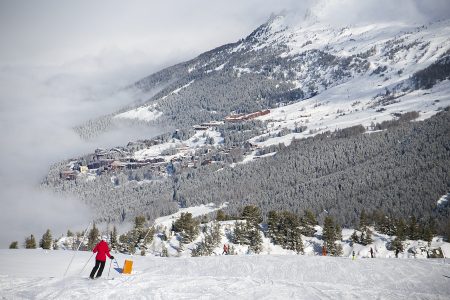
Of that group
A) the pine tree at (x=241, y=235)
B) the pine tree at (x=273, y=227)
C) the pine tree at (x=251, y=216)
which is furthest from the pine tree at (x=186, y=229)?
the pine tree at (x=273, y=227)

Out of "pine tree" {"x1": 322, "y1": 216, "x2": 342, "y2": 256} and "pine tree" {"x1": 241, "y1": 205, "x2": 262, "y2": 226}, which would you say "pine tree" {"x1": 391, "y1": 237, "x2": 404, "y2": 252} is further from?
"pine tree" {"x1": 241, "y1": 205, "x2": 262, "y2": 226}

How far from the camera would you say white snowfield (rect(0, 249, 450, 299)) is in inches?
1041

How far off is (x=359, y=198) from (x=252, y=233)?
102 m

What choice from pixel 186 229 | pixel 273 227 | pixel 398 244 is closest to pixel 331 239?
pixel 273 227

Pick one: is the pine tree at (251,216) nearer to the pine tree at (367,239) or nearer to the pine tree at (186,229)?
the pine tree at (186,229)

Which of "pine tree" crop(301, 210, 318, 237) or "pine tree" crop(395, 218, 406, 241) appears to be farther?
"pine tree" crop(301, 210, 318, 237)

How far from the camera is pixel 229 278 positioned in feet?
102

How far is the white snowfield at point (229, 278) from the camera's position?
26453 millimetres

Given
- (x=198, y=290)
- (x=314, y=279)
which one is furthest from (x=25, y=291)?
(x=314, y=279)

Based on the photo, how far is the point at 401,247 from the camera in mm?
83750

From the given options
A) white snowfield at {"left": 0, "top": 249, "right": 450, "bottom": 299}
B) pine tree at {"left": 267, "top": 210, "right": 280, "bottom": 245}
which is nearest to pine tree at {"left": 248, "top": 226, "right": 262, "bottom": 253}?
pine tree at {"left": 267, "top": 210, "right": 280, "bottom": 245}

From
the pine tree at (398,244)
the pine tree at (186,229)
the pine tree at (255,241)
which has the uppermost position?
the pine tree at (186,229)

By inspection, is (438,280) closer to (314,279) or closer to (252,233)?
(314,279)

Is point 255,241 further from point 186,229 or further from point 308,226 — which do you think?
point 308,226
